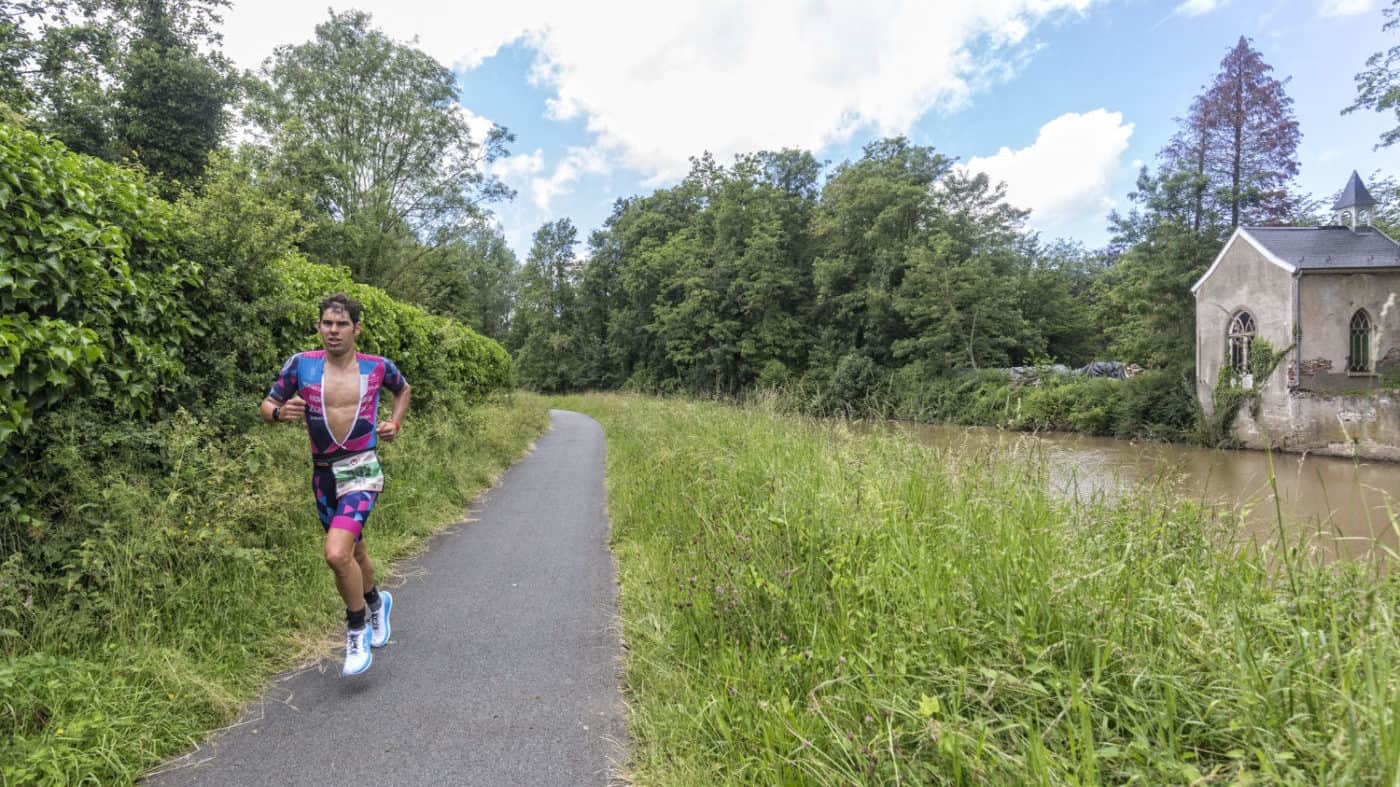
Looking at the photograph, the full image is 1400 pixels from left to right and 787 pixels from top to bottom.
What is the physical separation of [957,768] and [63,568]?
4.24 meters

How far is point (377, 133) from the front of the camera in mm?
27828

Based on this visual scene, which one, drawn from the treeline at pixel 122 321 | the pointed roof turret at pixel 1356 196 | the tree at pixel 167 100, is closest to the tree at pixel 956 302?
the pointed roof turret at pixel 1356 196

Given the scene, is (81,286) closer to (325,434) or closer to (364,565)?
(325,434)

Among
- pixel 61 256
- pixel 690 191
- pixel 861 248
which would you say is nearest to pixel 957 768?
pixel 61 256

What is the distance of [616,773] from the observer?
2.39 meters

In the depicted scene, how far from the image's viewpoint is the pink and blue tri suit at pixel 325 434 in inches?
130

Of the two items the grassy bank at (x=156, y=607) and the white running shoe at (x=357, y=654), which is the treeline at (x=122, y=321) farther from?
the white running shoe at (x=357, y=654)

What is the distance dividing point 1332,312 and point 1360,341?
4.54 feet

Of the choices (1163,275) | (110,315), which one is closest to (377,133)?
(110,315)

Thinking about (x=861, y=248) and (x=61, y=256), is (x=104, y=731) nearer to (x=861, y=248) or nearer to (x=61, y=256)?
(x=61, y=256)

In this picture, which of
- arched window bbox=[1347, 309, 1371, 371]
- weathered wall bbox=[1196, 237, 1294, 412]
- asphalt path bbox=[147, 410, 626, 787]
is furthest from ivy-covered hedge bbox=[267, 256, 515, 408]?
arched window bbox=[1347, 309, 1371, 371]

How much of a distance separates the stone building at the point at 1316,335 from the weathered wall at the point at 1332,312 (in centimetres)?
3

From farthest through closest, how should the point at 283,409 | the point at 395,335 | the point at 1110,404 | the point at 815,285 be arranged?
the point at 815,285 < the point at 1110,404 < the point at 395,335 < the point at 283,409

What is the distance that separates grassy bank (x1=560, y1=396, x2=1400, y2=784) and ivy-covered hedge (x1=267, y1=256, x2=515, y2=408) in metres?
4.58
